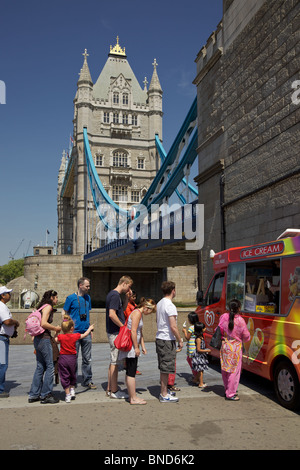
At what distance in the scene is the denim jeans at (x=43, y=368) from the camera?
17.5ft

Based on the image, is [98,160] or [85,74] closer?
[98,160]

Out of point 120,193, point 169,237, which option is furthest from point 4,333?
point 120,193

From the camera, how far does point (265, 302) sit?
6.14 m

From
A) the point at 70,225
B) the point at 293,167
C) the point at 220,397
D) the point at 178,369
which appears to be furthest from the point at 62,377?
the point at 70,225

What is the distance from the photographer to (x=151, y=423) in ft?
14.8

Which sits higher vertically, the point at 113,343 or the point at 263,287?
the point at 263,287

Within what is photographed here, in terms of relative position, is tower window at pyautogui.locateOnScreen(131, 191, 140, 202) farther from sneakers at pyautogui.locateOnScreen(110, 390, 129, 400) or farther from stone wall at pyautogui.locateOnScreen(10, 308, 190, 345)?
sneakers at pyautogui.locateOnScreen(110, 390, 129, 400)

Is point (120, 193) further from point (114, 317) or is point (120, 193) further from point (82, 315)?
point (114, 317)

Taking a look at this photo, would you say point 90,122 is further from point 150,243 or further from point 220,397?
point 220,397

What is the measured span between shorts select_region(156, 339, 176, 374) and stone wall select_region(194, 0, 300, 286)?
4.68 meters

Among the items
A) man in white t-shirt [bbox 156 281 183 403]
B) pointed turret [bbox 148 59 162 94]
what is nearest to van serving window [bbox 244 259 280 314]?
man in white t-shirt [bbox 156 281 183 403]

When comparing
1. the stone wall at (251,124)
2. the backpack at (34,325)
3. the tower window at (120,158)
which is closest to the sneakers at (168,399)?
the backpack at (34,325)

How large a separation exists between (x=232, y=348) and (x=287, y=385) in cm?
82

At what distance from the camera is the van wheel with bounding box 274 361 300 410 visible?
5.05m
